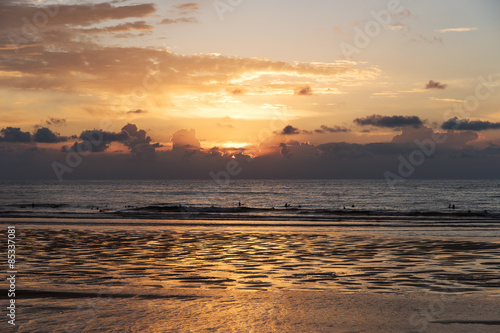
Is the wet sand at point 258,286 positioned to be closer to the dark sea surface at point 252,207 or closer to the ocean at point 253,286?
the ocean at point 253,286

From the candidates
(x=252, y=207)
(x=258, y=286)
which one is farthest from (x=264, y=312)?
(x=252, y=207)

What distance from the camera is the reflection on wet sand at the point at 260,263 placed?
15.4 meters

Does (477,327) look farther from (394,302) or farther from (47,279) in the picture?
(47,279)

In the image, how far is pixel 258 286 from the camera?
15109 mm

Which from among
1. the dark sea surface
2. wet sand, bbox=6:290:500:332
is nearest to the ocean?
wet sand, bbox=6:290:500:332

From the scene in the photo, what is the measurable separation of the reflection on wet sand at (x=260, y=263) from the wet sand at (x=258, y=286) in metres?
0.05

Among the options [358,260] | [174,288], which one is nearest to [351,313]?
[174,288]

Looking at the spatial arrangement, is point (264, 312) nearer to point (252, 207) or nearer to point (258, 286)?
point (258, 286)

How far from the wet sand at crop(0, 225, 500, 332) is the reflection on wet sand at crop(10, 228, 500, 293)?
55 mm

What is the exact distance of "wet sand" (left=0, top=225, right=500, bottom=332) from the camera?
10.8 m

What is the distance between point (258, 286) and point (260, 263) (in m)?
4.74

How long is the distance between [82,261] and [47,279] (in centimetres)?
414

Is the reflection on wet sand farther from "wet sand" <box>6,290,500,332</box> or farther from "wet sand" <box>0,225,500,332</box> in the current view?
"wet sand" <box>6,290,500,332</box>

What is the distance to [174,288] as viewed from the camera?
14.7 metres
